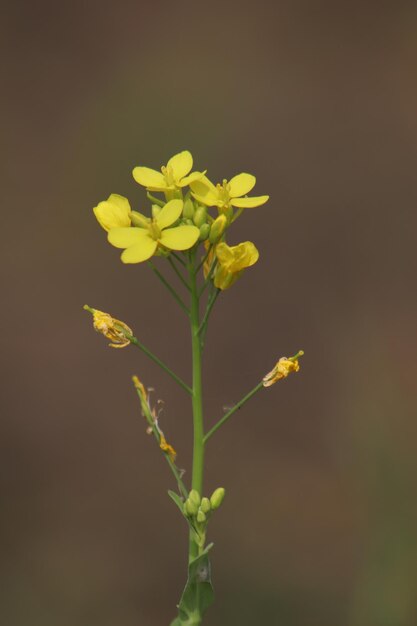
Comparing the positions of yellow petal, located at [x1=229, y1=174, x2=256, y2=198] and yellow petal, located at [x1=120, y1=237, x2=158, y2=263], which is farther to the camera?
yellow petal, located at [x1=229, y1=174, x2=256, y2=198]

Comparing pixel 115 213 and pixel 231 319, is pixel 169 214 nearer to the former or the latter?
pixel 115 213

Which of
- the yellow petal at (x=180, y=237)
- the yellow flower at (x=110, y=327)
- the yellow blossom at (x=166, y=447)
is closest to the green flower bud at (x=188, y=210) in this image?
the yellow petal at (x=180, y=237)

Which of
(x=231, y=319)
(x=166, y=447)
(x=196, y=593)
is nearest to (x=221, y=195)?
(x=166, y=447)

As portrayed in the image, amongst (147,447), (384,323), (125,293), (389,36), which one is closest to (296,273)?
(384,323)

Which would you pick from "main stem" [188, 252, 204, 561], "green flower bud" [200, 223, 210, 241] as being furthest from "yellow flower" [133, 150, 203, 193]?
"main stem" [188, 252, 204, 561]

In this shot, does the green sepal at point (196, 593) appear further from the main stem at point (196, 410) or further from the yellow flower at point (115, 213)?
the yellow flower at point (115, 213)

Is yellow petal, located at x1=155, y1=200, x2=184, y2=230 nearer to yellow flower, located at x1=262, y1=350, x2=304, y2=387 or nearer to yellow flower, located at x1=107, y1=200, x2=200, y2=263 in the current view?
yellow flower, located at x1=107, y1=200, x2=200, y2=263

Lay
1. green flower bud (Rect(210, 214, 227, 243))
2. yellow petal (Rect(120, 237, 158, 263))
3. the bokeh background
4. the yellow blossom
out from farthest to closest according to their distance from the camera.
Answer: the bokeh background, the yellow blossom, green flower bud (Rect(210, 214, 227, 243)), yellow petal (Rect(120, 237, 158, 263))
